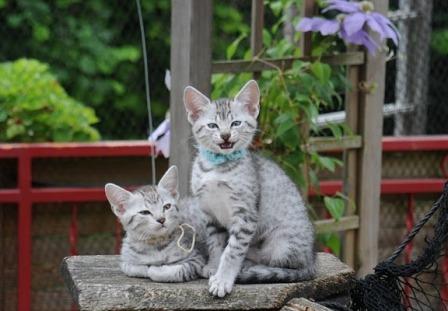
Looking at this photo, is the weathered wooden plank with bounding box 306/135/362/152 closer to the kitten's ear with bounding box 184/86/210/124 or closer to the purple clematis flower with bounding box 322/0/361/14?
the purple clematis flower with bounding box 322/0/361/14

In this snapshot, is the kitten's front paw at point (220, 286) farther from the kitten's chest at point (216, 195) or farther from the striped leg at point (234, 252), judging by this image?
the kitten's chest at point (216, 195)

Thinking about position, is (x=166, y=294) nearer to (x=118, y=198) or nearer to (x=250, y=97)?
(x=118, y=198)

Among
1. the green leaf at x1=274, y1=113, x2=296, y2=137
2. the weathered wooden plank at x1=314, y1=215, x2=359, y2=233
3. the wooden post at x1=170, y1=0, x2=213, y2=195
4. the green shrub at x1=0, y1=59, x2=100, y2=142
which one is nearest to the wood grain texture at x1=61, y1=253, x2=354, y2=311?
the wooden post at x1=170, y1=0, x2=213, y2=195

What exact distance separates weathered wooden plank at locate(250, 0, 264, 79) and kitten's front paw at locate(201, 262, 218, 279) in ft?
4.61

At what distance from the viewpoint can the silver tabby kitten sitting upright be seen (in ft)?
10.0

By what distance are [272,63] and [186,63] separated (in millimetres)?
670

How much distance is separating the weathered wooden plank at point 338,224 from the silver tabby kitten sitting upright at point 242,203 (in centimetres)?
120

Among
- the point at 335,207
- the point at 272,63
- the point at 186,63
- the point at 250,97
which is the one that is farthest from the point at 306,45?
the point at 250,97

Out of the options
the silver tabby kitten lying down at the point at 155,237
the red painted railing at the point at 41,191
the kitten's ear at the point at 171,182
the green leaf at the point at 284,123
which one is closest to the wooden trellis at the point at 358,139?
the green leaf at the point at 284,123

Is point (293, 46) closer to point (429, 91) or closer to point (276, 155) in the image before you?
point (276, 155)

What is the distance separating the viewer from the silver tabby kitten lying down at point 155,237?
311 centimetres

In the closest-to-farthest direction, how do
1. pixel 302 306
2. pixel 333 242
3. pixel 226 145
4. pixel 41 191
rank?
1. pixel 302 306
2. pixel 226 145
3. pixel 333 242
4. pixel 41 191

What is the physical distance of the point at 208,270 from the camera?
314cm

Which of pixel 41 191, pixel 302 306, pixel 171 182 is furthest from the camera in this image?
pixel 41 191
